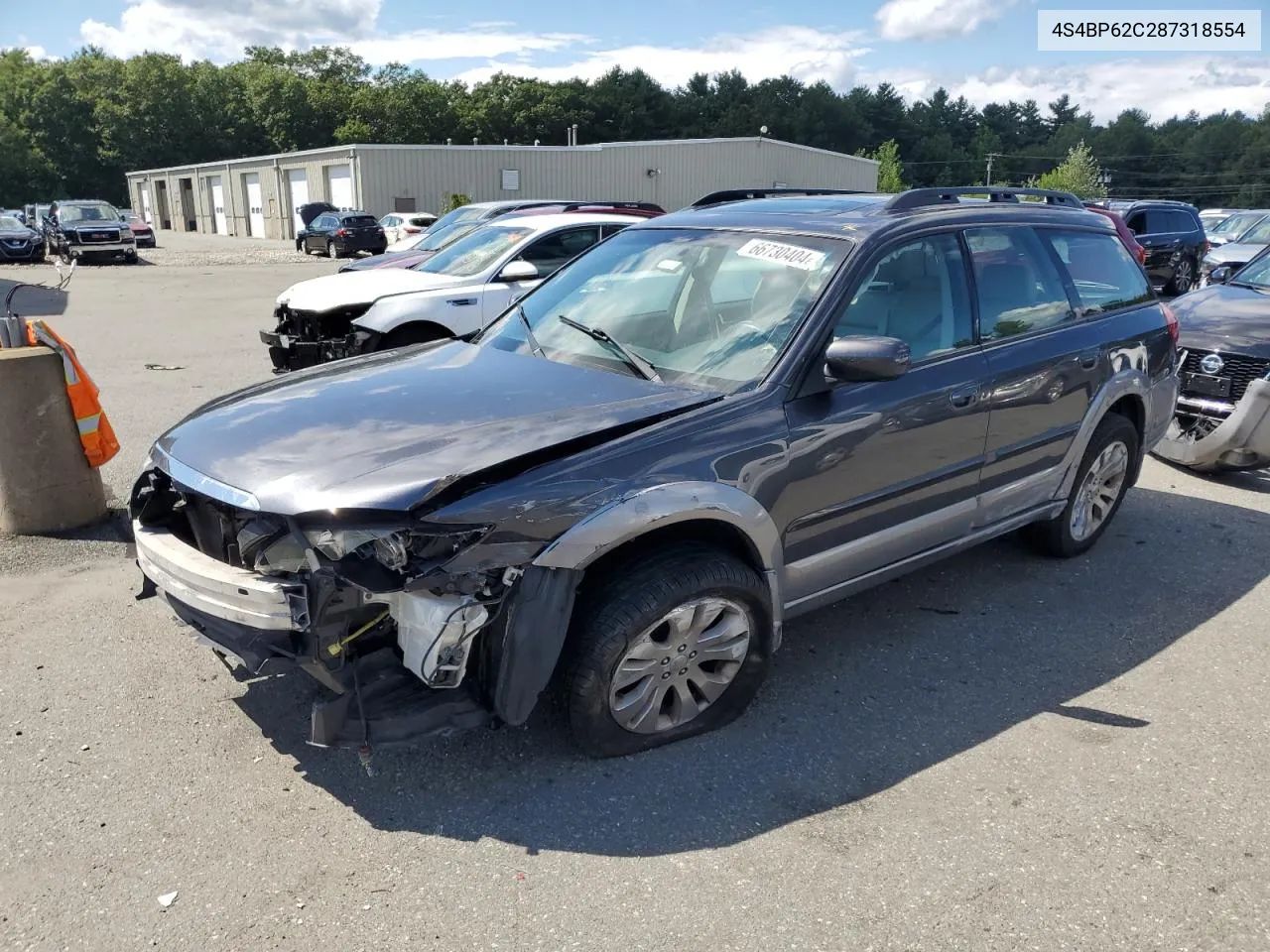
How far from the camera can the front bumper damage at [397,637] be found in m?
2.66

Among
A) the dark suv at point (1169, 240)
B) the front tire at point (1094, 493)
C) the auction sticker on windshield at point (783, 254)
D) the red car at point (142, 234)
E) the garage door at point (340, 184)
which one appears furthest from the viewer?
the garage door at point (340, 184)

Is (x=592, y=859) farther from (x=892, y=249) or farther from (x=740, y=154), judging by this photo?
(x=740, y=154)

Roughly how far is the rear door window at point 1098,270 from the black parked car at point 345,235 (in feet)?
95.4

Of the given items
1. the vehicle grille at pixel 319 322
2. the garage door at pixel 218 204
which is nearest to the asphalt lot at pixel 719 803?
the vehicle grille at pixel 319 322

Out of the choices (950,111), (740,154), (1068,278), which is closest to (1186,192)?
(950,111)

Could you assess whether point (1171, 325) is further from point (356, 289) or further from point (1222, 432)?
point (356, 289)

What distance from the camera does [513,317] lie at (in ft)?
14.1

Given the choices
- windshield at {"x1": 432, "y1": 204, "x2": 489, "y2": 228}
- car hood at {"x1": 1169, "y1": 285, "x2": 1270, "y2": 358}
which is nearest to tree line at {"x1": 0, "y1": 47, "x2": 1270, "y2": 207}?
windshield at {"x1": 432, "y1": 204, "x2": 489, "y2": 228}

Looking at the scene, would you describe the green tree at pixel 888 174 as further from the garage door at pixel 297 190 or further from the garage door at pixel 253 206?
the garage door at pixel 253 206

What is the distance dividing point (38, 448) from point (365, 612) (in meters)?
3.34

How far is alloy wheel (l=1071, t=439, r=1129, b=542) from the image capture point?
4883mm

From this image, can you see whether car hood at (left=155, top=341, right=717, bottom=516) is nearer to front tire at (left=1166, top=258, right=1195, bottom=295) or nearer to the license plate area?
the license plate area

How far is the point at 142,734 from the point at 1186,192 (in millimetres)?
116097

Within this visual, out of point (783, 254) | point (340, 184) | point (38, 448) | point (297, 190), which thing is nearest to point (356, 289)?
point (38, 448)
